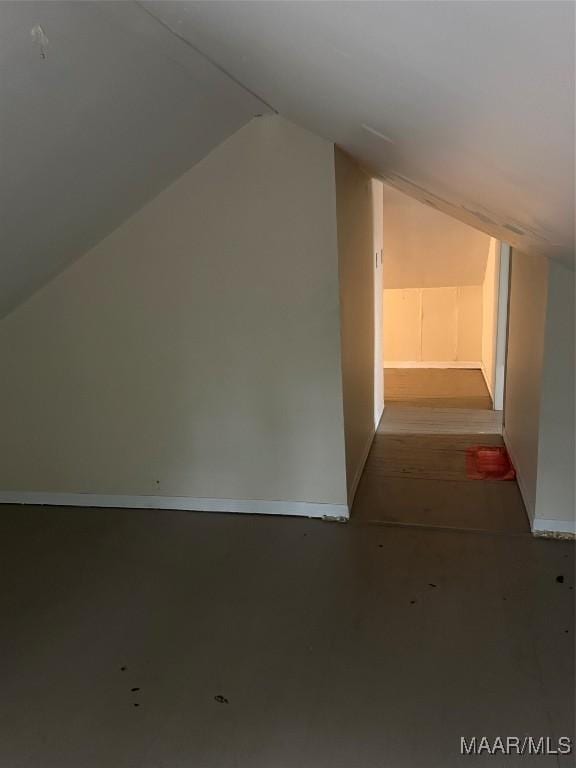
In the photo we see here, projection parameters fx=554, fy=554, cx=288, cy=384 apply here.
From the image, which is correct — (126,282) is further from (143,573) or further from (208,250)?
(143,573)

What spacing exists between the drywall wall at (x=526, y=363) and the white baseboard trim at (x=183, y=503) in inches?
37.6

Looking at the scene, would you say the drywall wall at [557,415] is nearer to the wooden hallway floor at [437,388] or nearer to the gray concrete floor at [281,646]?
the gray concrete floor at [281,646]

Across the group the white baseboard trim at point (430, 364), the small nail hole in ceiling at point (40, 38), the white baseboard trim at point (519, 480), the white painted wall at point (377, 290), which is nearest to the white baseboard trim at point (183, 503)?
the white baseboard trim at point (519, 480)

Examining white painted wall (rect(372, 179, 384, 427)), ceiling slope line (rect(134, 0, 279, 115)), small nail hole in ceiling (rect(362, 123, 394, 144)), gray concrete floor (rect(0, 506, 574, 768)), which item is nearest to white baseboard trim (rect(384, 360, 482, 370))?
white painted wall (rect(372, 179, 384, 427))

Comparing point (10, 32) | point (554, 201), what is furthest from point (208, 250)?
point (554, 201)

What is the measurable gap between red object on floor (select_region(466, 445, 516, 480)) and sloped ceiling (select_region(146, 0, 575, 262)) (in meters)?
1.61

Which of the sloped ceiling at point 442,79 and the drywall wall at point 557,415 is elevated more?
the sloped ceiling at point 442,79

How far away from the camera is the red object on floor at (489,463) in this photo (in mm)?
3250

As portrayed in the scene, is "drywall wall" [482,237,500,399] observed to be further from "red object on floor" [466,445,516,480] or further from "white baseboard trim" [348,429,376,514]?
"white baseboard trim" [348,429,376,514]

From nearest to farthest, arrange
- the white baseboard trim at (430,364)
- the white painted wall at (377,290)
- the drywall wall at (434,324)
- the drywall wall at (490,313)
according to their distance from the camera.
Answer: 1. the white painted wall at (377,290)
2. the drywall wall at (490,313)
3. the drywall wall at (434,324)
4. the white baseboard trim at (430,364)

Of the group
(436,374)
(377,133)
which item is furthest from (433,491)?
(436,374)

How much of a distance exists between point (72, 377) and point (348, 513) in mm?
1638

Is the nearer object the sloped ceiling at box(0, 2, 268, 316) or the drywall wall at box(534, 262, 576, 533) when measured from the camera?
the sloped ceiling at box(0, 2, 268, 316)

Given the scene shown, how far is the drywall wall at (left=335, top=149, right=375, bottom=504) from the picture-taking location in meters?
2.73
